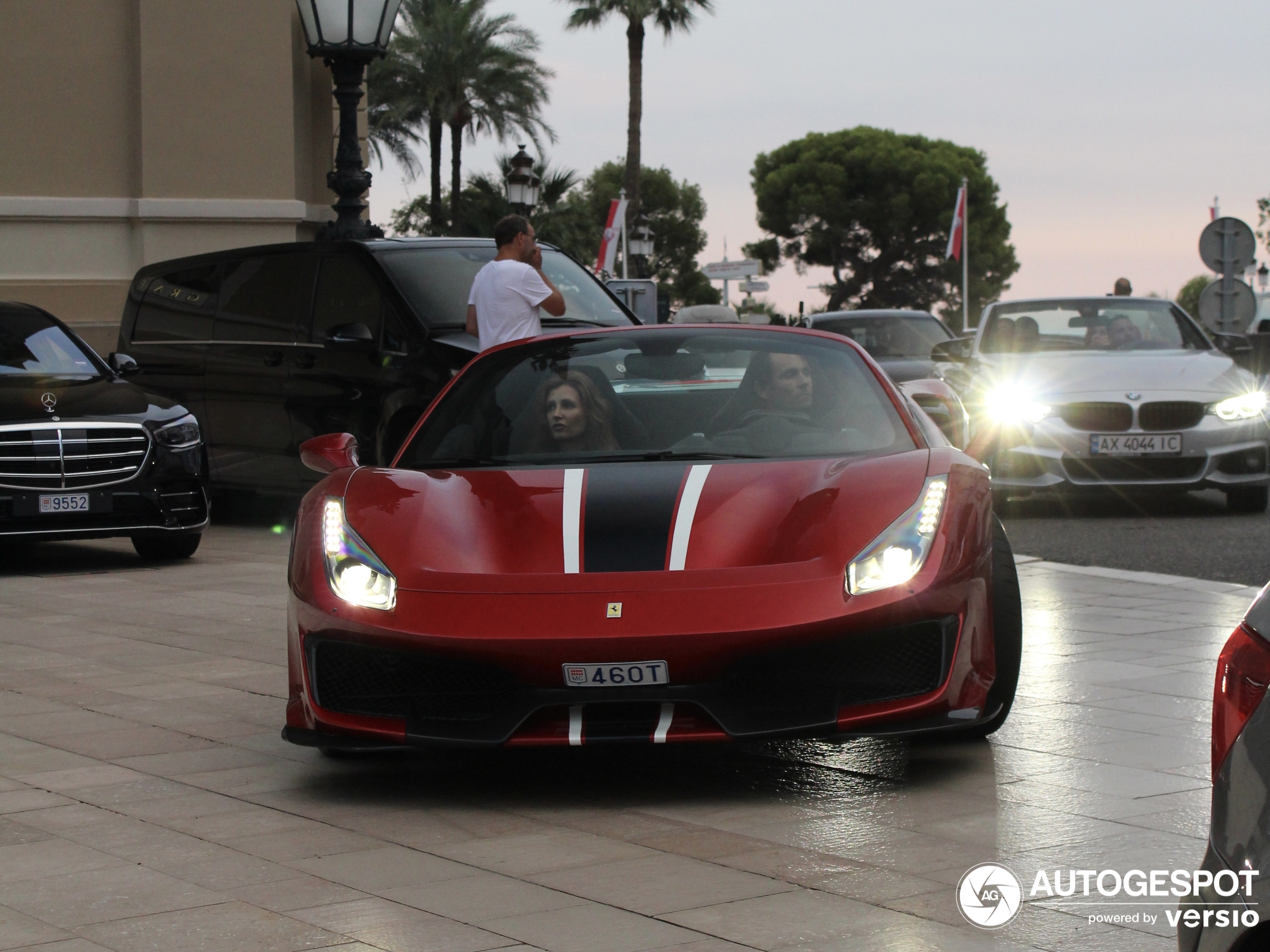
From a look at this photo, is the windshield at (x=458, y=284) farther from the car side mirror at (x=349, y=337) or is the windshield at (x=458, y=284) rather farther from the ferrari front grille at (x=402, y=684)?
the ferrari front grille at (x=402, y=684)

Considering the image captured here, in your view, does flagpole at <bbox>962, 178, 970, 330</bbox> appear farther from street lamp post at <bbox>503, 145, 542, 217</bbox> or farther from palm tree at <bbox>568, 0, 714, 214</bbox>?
street lamp post at <bbox>503, 145, 542, 217</bbox>

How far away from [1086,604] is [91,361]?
6431mm

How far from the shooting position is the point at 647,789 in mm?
4816

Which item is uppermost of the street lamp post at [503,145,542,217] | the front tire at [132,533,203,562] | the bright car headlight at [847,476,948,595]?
the street lamp post at [503,145,542,217]

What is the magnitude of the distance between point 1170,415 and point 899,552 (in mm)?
8421

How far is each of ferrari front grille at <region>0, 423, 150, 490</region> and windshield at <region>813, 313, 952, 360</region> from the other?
9.10m

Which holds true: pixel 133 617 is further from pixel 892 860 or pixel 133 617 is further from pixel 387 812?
pixel 892 860

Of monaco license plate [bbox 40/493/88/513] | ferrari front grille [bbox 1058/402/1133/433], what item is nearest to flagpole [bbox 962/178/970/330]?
ferrari front grille [bbox 1058/402/1133/433]

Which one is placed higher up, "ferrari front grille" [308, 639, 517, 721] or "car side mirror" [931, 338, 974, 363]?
"car side mirror" [931, 338, 974, 363]

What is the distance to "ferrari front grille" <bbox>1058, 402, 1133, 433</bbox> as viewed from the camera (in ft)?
41.1

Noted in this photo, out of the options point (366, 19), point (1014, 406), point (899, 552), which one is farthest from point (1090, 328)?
point (899, 552)

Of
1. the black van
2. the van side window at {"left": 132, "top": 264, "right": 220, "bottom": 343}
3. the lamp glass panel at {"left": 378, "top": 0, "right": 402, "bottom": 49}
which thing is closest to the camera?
the black van

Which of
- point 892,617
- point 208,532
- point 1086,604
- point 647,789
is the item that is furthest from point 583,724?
point 208,532

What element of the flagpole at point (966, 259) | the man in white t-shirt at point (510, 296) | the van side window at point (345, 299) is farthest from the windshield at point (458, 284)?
the flagpole at point (966, 259)
